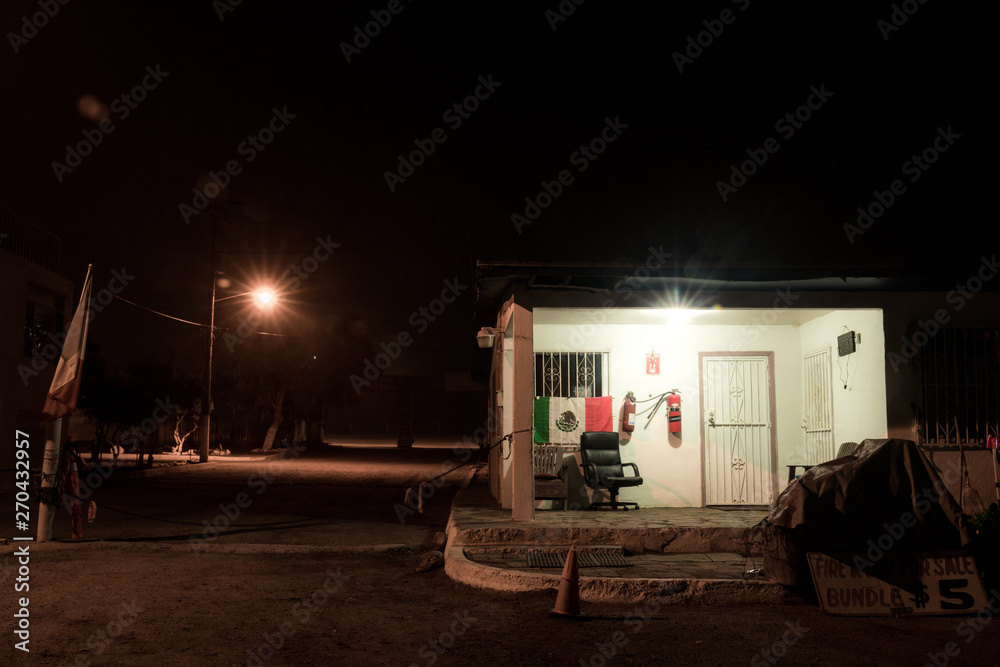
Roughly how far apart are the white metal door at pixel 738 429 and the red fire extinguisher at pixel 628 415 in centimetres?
108

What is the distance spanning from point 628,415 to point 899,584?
4822 millimetres

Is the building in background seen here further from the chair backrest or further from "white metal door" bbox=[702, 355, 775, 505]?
"white metal door" bbox=[702, 355, 775, 505]

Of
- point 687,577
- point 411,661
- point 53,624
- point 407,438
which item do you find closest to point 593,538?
point 687,577

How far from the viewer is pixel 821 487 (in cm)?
611

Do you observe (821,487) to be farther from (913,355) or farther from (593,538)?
(913,355)

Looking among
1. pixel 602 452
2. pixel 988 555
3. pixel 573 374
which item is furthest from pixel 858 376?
pixel 573 374

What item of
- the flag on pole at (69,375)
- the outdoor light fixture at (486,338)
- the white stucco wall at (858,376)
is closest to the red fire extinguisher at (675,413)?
the white stucco wall at (858,376)

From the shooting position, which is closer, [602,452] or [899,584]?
[899,584]

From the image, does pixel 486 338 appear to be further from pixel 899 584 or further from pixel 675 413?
pixel 899 584

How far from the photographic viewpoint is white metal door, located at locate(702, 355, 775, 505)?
1042 cm

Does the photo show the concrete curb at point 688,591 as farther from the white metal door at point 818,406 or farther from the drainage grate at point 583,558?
the white metal door at point 818,406

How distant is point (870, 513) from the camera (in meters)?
6.01

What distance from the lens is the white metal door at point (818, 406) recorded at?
32.5ft

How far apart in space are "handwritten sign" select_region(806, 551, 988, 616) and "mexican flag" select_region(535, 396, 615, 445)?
4.73m
